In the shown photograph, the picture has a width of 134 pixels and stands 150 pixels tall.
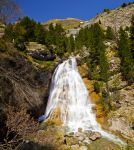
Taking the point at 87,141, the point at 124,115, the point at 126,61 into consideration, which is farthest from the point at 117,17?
the point at 87,141

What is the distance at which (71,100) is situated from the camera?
169ft

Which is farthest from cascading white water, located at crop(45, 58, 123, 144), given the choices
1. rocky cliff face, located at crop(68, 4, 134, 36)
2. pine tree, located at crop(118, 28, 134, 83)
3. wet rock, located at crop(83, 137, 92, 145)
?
rocky cliff face, located at crop(68, 4, 134, 36)

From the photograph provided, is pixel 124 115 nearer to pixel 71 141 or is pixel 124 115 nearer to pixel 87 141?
Answer: pixel 87 141

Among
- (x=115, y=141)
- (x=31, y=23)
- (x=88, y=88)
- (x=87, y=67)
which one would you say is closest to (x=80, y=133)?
(x=115, y=141)

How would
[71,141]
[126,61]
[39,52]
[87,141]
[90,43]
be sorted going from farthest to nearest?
[90,43] → [39,52] → [126,61] → [87,141] → [71,141]

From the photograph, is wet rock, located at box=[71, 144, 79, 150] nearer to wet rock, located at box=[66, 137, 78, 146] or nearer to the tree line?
wet rock, located at box=[66, 137, 78, 146]

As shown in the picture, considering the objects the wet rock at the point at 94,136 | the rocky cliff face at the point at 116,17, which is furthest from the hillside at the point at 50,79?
the rocky cliff face at the point at 116,17

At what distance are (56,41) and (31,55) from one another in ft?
48.9

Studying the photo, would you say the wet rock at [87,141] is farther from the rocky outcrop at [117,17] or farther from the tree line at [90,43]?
the rocky outcrop at [117,17]

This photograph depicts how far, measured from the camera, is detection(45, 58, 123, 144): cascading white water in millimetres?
45153

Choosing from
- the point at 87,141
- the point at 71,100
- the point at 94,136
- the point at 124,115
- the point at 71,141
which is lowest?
the point at 87,141

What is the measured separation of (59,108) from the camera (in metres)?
50.0

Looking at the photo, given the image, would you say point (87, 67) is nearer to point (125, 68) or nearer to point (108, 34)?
point (125, 68)

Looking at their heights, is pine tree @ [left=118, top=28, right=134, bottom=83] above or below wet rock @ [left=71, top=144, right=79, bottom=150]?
above
